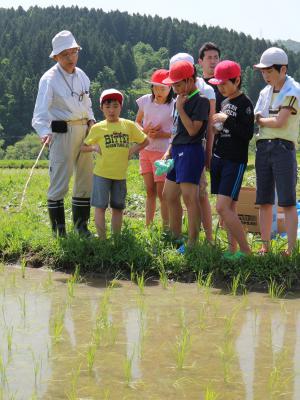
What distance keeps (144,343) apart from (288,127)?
270 centimetres

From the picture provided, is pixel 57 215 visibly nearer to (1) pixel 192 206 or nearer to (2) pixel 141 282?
(1) pixel 192 206

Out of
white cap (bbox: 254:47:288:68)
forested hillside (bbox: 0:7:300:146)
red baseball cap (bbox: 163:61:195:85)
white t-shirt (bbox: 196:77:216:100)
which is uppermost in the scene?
white cap (bbox: 254:47:288:68)

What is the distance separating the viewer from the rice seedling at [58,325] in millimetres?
4387

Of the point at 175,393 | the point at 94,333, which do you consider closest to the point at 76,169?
the point at 94,333

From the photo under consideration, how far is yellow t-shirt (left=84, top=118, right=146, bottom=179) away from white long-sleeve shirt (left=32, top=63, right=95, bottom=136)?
0.40 m

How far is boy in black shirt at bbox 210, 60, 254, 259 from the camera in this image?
5.99m

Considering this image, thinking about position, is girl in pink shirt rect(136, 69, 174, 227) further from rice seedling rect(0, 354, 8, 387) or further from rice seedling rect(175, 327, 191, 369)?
rice seedling rect(0, 354, 8, 387)

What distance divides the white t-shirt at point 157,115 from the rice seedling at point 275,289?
2186 mm

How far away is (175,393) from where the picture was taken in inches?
139

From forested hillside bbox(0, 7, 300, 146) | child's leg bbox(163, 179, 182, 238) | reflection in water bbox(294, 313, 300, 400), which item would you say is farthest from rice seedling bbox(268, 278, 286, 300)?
forested hillside bbox(0, 7, 300, 146)

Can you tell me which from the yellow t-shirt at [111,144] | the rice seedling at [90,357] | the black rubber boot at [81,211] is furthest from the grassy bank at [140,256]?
the rice seedling at [90,357]

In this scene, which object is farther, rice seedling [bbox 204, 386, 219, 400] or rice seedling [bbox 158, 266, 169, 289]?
rice seedling [bbox 158, 266, 169, 289]

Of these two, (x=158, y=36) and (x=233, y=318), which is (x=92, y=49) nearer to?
(x=158, y=36)

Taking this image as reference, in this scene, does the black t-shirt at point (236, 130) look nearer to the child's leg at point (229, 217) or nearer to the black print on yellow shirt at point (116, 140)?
the child's leg at point (229, 217)
